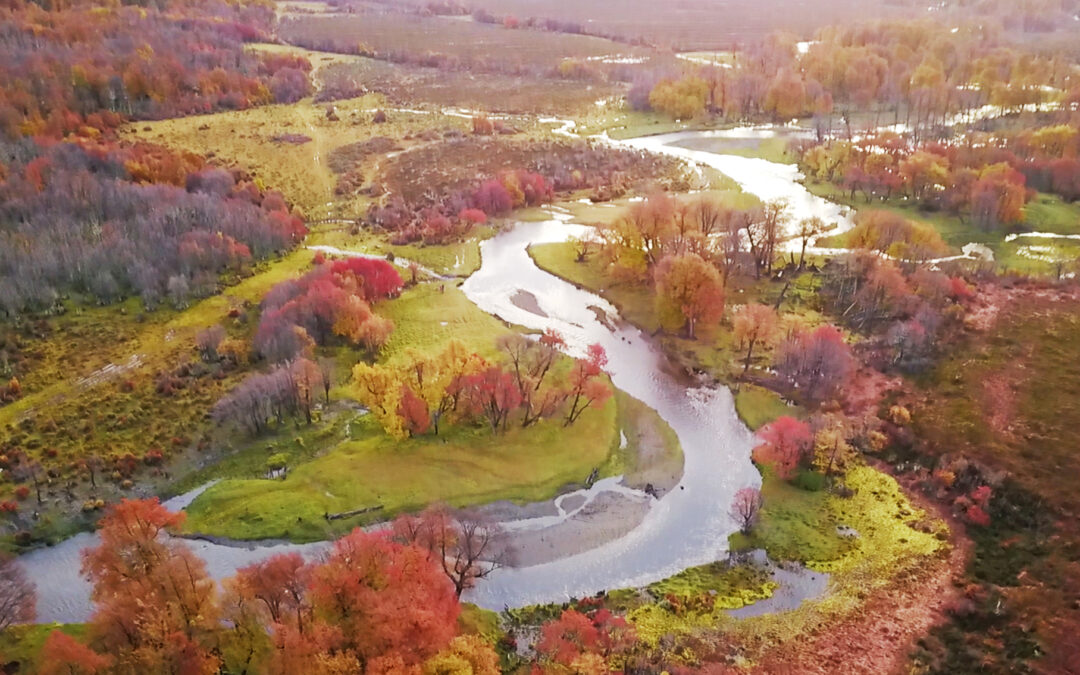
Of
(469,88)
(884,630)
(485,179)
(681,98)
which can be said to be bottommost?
(884,630)

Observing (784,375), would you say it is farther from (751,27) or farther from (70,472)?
(751,27)

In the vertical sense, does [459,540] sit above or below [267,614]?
below

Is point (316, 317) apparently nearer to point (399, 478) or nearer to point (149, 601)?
point (399, 478)

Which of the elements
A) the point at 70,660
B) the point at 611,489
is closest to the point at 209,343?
the point at 70,660

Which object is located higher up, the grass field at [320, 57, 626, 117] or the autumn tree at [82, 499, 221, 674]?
the grass field at [320, 57, 626, 117]

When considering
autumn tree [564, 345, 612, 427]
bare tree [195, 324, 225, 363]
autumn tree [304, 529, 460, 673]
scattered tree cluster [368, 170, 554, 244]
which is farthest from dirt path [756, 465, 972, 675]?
scattered tree cluster [368, 170, 554, 244]

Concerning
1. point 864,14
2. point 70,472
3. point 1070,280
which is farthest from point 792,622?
point 864,14

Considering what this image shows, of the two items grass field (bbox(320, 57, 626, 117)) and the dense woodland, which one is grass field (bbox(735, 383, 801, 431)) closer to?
the dense woodland

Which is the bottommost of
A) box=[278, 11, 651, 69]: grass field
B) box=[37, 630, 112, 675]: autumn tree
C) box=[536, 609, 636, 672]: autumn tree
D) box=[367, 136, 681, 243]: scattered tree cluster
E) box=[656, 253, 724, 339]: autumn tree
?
box=[536, 609, 636, 672]: autumn tree
